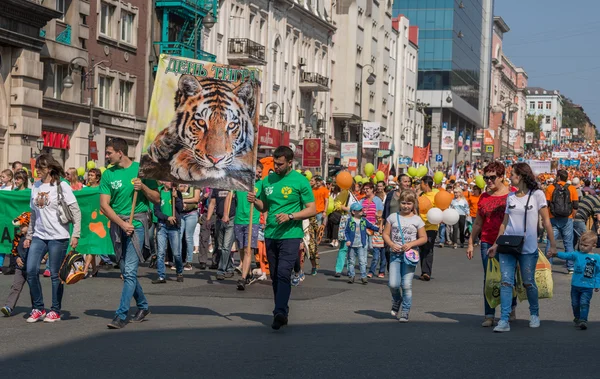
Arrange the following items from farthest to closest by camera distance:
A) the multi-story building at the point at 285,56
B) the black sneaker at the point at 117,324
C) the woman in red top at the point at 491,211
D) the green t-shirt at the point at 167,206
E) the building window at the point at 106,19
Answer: the multi-story building at the point at 285,56
the building window at the point at 106,19
the green t-shirt at the point at 167,206
the woman in red top at the point at 491,211
the black sneaker at the point at 117,324

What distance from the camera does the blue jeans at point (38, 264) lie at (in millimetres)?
11625

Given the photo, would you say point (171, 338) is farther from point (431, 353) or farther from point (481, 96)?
point (481, 96)

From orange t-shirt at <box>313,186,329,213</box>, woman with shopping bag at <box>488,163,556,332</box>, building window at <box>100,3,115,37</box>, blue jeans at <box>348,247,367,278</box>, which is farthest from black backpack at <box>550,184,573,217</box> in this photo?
building window at <box>100,3,115,37</box>

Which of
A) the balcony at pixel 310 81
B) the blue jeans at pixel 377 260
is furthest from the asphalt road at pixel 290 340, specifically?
the balcony at pixel 310 81

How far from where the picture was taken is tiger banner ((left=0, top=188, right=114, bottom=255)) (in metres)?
17.7

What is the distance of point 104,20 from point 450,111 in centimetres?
7510

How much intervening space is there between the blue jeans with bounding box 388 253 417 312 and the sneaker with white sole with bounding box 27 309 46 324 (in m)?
3.91

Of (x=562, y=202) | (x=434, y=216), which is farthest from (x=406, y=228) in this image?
(x=562, y=202)

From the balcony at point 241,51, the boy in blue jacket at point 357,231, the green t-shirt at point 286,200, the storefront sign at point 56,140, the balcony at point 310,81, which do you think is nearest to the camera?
the green t-shirt at point 286,200

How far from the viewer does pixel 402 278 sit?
500 inches

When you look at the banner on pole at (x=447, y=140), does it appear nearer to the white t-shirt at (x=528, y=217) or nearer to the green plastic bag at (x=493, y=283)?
the green plastic bag at (x=493, y=283)

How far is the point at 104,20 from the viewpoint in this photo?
40656 millimetres

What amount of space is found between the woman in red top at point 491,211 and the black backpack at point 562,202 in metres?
9.39

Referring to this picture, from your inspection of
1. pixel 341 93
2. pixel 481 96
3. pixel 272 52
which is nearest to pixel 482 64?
pixel 481 96
